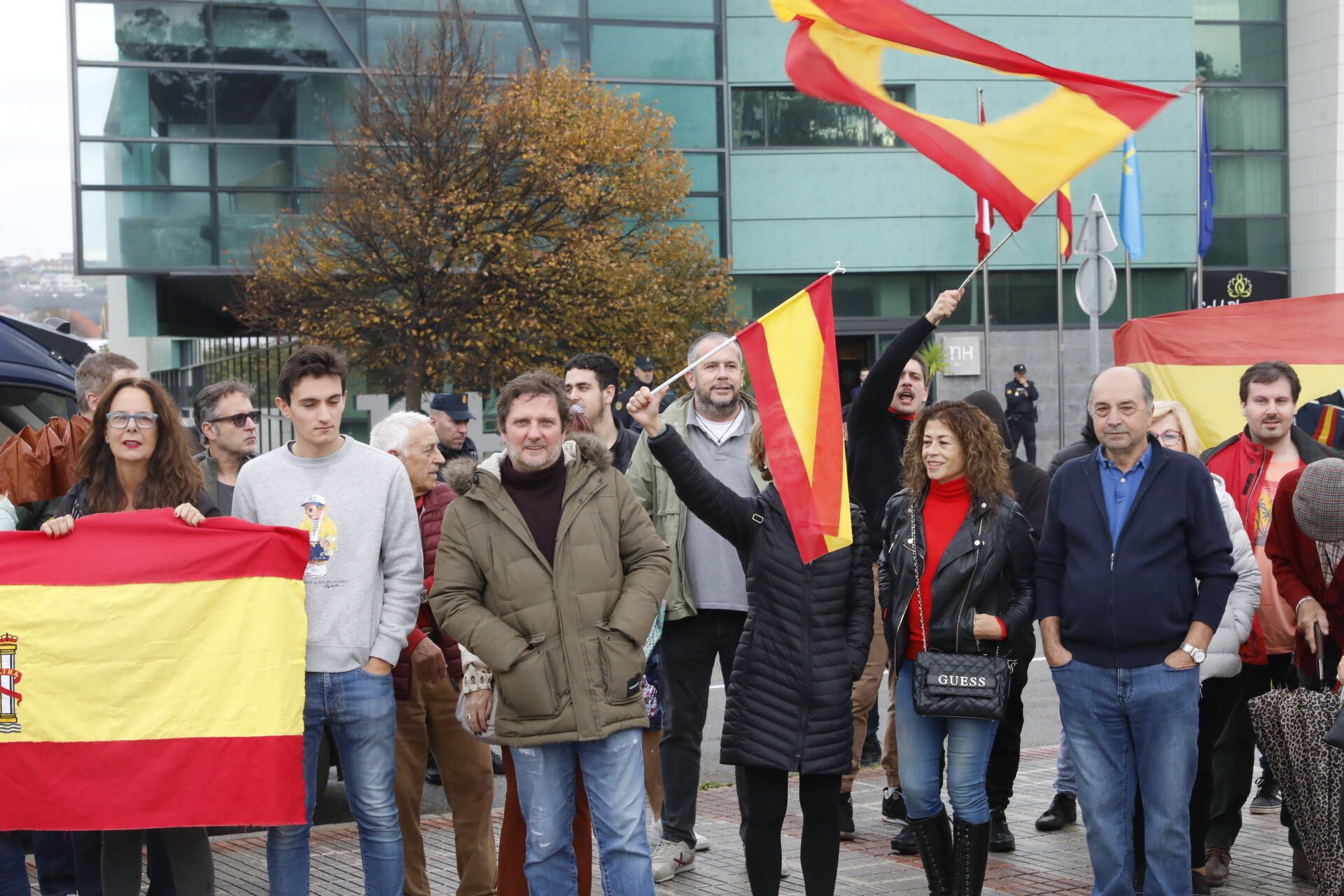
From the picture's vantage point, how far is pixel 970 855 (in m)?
5.69

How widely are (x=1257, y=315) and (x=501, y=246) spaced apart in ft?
63.9

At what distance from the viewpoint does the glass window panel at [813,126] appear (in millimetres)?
36219

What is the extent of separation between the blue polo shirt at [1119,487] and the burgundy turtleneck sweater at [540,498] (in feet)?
6.55

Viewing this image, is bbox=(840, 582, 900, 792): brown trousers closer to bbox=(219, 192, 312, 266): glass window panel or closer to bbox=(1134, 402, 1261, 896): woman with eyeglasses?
bbox=(1134, 402, 1261, 896): woman with eyeglasses

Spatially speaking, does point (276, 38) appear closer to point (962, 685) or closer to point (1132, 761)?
→ point (962, 685)

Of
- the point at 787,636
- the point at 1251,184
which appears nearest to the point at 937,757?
the point at 787,636

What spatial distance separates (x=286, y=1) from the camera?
32062mm

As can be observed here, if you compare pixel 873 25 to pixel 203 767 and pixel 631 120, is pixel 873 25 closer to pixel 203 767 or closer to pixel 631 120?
pixel 203 767

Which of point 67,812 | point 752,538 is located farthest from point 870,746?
point 67,812

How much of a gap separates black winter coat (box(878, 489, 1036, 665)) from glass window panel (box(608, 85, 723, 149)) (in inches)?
1165

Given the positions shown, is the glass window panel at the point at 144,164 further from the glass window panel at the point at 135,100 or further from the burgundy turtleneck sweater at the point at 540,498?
the burgundy turtleneck sweater at the point at 540,498

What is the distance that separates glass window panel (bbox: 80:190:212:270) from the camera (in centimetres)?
3152

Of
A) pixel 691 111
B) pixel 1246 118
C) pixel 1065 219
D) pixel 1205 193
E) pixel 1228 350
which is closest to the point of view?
pixel 1228 350

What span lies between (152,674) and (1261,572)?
4543 millimetres
